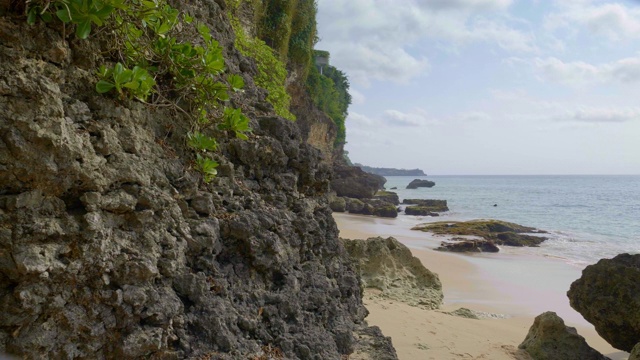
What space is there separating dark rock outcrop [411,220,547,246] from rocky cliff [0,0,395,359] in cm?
1774

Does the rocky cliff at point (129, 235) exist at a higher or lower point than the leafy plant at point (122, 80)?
lower

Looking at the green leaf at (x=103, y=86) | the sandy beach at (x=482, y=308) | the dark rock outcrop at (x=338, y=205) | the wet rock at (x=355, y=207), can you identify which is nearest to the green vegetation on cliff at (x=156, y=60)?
the green leaf at (x=103, y=86)

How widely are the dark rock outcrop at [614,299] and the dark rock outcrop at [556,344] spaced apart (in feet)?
1.62

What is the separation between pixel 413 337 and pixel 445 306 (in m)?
3.20

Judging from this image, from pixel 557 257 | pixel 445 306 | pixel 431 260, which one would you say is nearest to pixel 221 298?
pixel 445 306

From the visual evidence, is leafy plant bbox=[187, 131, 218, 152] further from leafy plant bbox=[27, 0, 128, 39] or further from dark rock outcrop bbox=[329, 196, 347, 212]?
dark rock outcrop bbox=[329, 196, 347, 212]

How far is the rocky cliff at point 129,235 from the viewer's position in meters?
1.99

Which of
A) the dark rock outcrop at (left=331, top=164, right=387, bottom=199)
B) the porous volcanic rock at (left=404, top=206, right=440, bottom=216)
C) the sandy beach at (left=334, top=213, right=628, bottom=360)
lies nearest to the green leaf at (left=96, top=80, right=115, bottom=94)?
the sandy beach at (left=334, top=213, right=628, bottom=360)

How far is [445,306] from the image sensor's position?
8.80 metres

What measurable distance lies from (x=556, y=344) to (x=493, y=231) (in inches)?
644

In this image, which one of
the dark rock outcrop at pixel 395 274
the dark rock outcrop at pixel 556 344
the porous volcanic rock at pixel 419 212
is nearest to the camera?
the dark rock outcrop at pixel 556 344

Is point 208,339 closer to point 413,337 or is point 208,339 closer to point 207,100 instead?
point 207,100

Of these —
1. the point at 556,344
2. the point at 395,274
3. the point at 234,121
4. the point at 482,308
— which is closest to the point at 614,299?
the point at 556,344

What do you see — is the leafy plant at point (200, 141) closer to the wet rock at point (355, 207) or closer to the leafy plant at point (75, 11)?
the leafy plant at point (75, 11)
